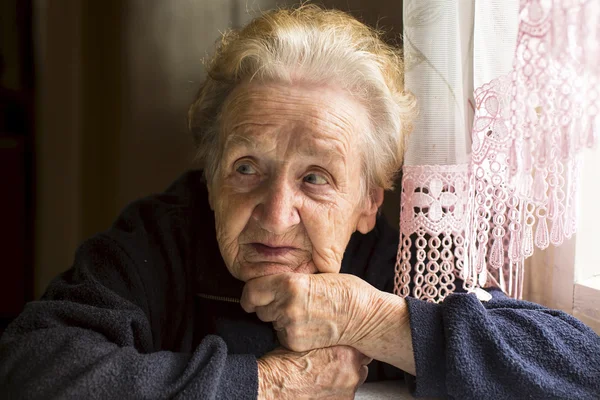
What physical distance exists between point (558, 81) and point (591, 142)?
0.39ft

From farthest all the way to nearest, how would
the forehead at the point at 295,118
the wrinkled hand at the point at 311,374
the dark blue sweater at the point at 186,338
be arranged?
1. the forehead at the point at 295,118
2. the wrinkled hand at the point at 311,374
3. the dark blue sweater at the point at 186,338

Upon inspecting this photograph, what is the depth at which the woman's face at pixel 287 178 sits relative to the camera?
1200mm

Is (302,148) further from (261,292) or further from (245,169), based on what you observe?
(261,292)

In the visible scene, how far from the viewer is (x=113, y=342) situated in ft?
3.59

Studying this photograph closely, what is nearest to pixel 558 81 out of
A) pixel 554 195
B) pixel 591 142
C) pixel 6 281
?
pixel 591 142

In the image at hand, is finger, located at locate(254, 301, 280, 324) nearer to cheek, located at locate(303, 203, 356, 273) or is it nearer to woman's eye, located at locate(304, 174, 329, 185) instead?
cheek, located at locate(303, 203, 356, 273)

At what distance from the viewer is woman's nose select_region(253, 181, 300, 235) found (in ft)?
3.85

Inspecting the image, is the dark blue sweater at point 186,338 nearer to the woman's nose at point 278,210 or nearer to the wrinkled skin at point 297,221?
the wrinkled skin at point 297,221

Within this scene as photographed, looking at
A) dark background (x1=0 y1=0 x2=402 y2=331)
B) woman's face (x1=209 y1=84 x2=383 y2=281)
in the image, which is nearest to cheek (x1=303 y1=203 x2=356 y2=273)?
woman's face (x1=209 y1=84 x2=383 y2=281)

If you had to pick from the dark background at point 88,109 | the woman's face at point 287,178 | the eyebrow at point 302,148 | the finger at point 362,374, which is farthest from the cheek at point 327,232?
the dark background at point 88,109

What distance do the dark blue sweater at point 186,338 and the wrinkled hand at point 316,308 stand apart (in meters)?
0.11

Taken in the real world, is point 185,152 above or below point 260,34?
below

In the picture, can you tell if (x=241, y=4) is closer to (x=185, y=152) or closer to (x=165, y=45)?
(x=165, y=45)

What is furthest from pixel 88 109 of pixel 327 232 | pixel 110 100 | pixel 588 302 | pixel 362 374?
pixel 588 302
